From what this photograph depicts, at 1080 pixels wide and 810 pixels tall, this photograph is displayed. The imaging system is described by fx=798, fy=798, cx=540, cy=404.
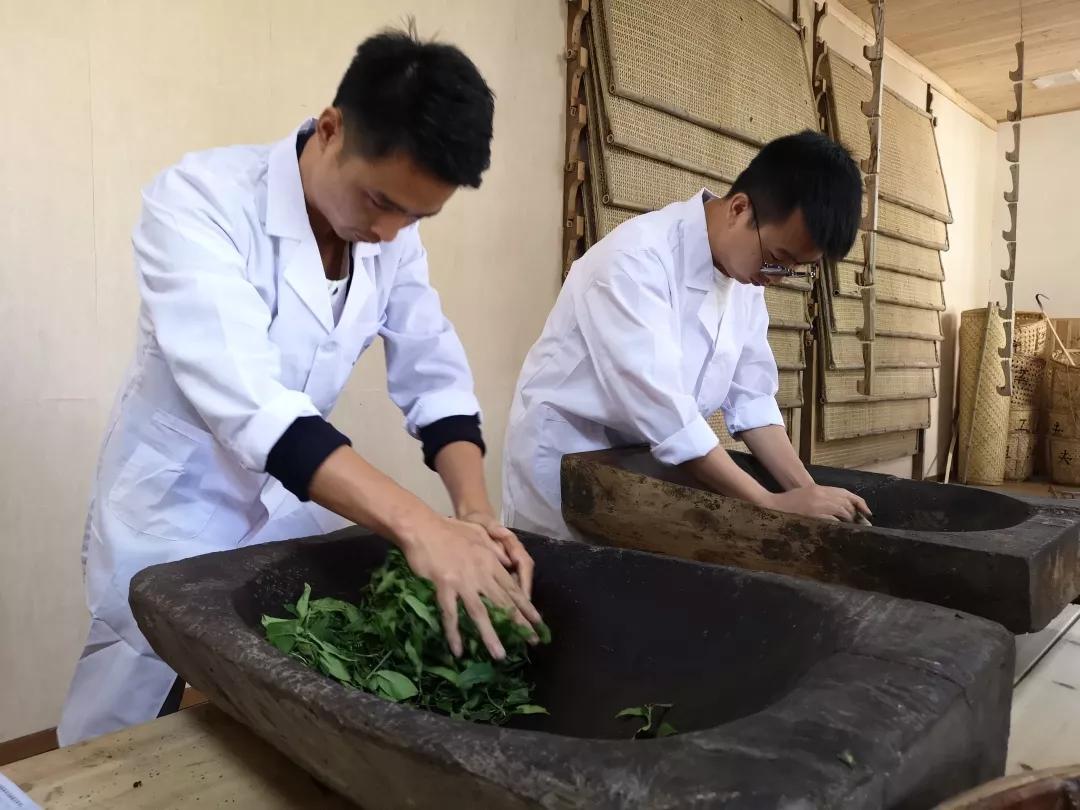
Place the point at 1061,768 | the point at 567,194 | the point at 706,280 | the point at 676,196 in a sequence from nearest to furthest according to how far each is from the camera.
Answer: the point at 1061,768
the point at 706,280
the point at 567,194
the point at 676,196

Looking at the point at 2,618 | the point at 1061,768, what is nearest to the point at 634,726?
the point at 1061,768

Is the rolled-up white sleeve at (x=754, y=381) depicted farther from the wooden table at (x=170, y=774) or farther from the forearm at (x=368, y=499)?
the wooden table at (x=170, y=774)

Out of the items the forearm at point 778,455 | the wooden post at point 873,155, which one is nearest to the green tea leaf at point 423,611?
the forearm at point 778,455

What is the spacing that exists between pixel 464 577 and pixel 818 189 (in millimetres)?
1073

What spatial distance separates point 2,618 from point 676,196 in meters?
2.51

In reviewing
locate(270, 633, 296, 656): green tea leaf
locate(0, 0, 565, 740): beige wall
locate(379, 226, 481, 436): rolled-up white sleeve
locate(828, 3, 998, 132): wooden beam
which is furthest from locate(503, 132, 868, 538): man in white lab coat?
locate(828, 3, 998, 132): wooden beam

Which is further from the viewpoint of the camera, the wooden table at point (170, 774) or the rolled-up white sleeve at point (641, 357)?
the rolled-up white sleeve at point (641, 357)

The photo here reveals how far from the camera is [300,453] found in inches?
37.6

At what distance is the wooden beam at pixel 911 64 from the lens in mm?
4328

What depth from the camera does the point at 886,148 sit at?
4566 mm

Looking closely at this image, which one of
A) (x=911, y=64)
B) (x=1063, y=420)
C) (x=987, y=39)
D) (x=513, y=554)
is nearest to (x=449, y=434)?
(x=513, y=554)

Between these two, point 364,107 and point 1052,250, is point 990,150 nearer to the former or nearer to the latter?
point 1052,250

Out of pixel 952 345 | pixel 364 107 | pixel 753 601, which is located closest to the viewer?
pixel 753 601

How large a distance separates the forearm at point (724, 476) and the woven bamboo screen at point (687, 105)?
1.47m
